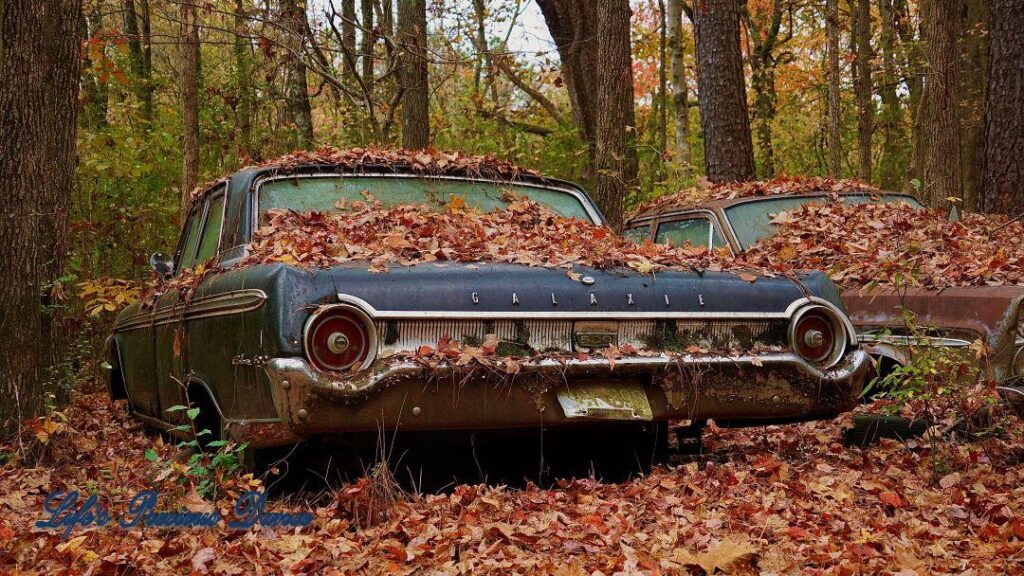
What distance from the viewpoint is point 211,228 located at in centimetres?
542

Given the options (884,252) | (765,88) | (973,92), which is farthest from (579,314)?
(765,88)

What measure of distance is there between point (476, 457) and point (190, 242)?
2.35 metres

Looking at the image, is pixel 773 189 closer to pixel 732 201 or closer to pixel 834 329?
pixel 732 201

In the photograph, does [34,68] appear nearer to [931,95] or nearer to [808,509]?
[808,509]

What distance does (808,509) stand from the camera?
382 centimetres

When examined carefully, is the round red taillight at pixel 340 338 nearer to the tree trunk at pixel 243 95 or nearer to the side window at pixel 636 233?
the side window at pixel 636 233

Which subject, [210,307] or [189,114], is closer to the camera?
[210,307]

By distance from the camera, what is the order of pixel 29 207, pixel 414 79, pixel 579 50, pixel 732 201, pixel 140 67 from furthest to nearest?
pixel 579 50 < pixel 140 67 < pixel 414 79 < pixel 732 201 < pixel 29 207

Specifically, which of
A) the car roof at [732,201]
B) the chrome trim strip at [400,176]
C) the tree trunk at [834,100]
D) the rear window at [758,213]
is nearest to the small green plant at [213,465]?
the chrome trim strip at [400,176]

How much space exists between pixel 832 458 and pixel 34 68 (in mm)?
4761

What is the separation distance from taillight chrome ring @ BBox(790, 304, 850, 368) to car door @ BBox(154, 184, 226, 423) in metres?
2.79

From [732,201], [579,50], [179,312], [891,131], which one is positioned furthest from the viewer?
[891,131]

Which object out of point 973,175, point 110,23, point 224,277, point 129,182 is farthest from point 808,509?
point 110,23

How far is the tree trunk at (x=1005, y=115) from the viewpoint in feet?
31.1
